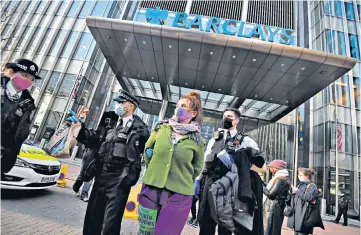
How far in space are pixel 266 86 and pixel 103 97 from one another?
18770 mm

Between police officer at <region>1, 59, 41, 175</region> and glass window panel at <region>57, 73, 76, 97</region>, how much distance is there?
2182 centimetres

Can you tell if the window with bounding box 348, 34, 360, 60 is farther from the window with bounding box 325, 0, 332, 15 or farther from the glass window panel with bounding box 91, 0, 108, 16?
the glass window panel with bounding box 91, 0, 108, 16

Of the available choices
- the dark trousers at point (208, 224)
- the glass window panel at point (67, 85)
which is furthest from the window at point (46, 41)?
the dark trousers at point (208, 224)

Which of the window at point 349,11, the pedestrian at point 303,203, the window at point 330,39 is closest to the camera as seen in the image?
the pedestrian at point 303,203

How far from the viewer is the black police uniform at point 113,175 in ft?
7.22

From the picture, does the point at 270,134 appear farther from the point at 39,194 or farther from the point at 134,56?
→ the point at 39,194

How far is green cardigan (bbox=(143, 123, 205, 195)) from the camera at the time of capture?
76.5 inches

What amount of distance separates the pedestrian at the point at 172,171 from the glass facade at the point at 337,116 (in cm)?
1786

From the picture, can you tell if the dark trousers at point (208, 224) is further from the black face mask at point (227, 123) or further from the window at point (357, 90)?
the window at point (357, 90)

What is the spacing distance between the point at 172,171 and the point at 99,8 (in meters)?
27.3

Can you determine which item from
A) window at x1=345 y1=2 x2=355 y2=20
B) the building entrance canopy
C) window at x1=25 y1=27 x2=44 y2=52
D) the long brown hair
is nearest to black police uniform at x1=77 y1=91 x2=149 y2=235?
the long brown hair

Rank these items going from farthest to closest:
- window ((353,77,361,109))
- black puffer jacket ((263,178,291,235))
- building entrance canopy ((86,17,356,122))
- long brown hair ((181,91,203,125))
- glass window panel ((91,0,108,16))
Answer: glass window panel ((91,0,108,16)) < window ((353,77,361,109)) < building entrance canopy ((86,17,356,122)) < black puffer jacket ((263,178,291,235)) < long brown hair ((181,91,203,125))

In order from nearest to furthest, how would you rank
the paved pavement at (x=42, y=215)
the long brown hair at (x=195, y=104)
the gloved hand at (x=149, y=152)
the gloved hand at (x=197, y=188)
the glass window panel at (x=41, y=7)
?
the gloved hand at (x=149, y=152) < the long brown hair at (x=195, y=104) < the gloved hand at (x=197, y=188) < the paved pavement at (x=42, y=215) < the glass window panel at (x=41, y=7)

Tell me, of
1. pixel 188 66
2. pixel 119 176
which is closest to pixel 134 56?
pixel 188 66
